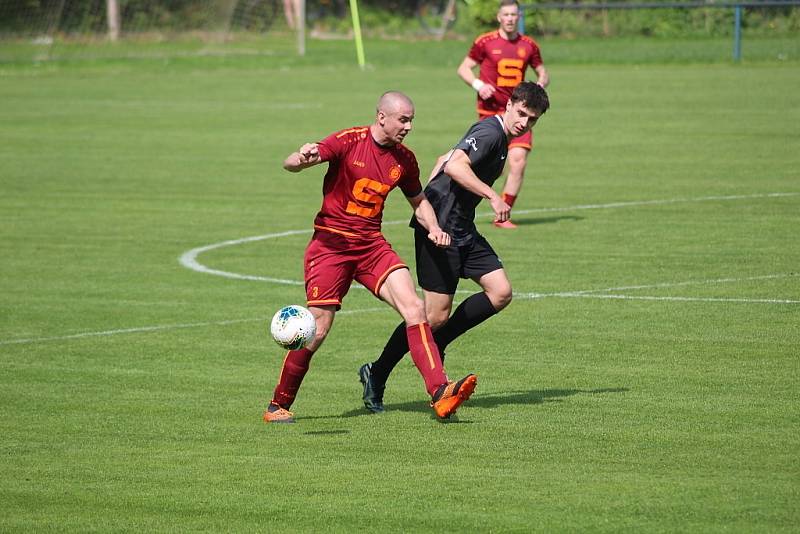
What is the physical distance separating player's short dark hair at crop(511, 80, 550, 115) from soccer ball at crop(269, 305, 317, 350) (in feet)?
6.77

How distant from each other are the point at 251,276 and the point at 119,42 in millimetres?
38569

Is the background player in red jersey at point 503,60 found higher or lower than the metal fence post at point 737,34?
higher

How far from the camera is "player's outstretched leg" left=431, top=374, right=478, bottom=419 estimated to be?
9.00m

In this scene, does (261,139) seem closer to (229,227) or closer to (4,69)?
(229,227)

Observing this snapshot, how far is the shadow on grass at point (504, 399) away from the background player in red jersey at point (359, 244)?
1.53 feet

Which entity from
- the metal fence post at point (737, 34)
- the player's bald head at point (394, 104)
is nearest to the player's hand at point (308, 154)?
the player's bald head at point (394, 104)

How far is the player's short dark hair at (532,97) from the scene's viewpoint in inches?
389

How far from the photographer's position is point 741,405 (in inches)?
377

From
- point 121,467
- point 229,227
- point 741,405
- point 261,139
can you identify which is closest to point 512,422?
point 741,405

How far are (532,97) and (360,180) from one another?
129cm

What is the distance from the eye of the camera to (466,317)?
10375mm

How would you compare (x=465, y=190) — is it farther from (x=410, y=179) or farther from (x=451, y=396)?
(x=451, y=396)

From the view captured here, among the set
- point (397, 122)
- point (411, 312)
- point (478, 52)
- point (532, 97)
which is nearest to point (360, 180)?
point (397, 122)

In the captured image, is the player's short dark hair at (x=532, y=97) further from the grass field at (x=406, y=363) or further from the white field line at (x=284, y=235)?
the white field line at (x=284, y=235)
